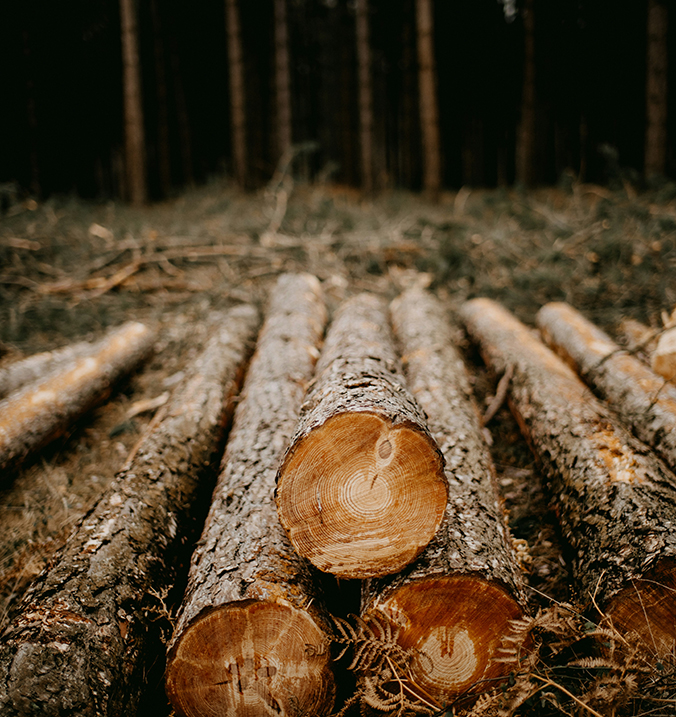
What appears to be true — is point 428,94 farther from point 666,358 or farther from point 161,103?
point 666,358

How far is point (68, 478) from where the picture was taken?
2785 millimetres

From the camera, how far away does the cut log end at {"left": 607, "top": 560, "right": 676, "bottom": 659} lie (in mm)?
1494

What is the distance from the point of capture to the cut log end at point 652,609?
149 centimetres

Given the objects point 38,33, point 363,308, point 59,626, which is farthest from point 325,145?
point 59,626

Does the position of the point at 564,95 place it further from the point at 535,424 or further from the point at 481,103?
the point at 535,424

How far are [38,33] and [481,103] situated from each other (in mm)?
15070

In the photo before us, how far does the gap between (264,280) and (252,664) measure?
464 centimetres

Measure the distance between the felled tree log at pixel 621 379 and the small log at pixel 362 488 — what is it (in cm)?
149

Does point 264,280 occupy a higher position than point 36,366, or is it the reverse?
point 264,280

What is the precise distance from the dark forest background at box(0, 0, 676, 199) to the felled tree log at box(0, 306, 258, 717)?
10020 mm

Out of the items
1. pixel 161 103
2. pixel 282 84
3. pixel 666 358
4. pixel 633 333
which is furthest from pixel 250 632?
pixel 161 103

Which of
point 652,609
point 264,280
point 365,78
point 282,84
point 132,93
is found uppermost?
point 282,84

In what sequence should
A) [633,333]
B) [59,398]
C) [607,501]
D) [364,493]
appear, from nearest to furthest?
[364,493] < [607,501] < [59,398] < [633,333]

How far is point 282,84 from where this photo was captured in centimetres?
1093
